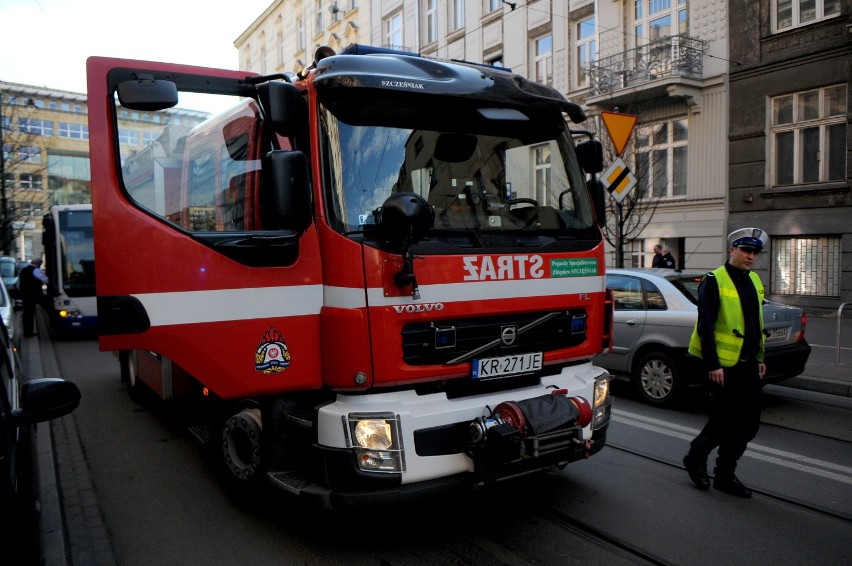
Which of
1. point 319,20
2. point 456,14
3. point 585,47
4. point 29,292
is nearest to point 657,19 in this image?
point 585,47

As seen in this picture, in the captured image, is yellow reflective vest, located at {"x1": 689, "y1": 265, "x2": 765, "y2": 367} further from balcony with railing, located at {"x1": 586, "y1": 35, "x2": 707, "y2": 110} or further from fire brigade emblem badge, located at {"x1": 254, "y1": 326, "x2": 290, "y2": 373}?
balcony with railing, located at {"x1": 586, "y1": 35, "x2": 707, "y2": 110}

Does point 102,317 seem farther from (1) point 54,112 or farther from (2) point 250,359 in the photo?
(1) point 54,112

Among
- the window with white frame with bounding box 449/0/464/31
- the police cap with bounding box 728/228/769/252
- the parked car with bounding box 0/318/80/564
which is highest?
the window with white frame with bounding box 449/0/464/31

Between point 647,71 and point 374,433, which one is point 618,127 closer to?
point 374,433

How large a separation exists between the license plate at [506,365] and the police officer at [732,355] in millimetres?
1471

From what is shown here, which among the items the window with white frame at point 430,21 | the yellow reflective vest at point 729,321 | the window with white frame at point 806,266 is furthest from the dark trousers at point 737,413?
the window with white frame at point 430,21

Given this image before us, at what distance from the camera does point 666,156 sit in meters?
19.5

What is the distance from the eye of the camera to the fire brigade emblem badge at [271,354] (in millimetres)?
3904

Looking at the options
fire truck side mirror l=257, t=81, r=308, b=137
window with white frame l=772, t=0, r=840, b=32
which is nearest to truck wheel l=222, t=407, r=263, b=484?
fire truck side mirror l=257, t=81, r=308, b=137

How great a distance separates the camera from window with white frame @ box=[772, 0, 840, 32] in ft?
51.5

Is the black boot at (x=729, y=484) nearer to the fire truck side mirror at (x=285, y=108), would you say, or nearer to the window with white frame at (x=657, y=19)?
the fire truck side mirror at (x=285, y=108)

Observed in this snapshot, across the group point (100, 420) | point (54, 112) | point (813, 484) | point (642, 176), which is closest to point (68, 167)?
point (54, 112)

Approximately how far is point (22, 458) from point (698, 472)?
4.35m

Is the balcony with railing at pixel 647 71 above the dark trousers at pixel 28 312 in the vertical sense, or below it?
above
